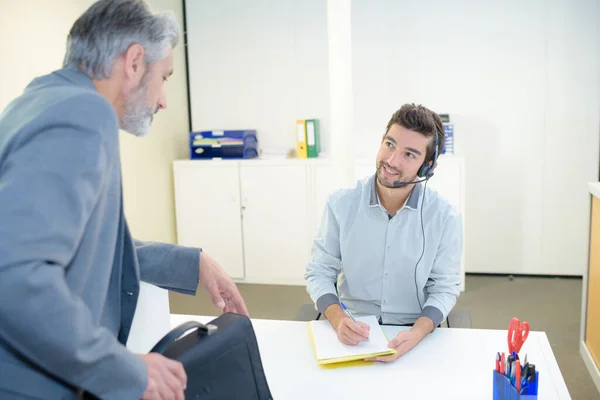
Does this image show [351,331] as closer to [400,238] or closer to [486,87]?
[400,238]

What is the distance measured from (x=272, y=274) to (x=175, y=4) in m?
2.30

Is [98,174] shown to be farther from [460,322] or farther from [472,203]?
[472,203]

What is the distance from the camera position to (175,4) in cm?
484

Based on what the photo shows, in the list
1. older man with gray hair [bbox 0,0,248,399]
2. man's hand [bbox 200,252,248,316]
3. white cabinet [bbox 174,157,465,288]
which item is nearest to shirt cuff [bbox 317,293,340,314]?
man's hand [bbox 200,252,248,316]

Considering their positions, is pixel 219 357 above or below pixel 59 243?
below

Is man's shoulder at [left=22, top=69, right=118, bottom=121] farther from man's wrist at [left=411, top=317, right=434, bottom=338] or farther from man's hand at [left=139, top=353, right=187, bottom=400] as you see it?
man's wrist at [left=411, top=317, right=434, bottom=338]

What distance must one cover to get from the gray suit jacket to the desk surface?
621 mm

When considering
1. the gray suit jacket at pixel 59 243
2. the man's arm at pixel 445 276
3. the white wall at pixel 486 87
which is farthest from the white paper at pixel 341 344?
the white wall at pixel 486 87

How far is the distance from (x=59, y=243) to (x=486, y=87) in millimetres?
4161

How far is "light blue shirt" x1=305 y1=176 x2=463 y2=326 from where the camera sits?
2.11m

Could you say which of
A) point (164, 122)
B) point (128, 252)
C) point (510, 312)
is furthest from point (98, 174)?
point (164, 122)

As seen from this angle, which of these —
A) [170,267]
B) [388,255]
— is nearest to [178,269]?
[170,267]

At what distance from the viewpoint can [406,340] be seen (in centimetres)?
169

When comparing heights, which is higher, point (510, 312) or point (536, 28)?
point (536, 28)
